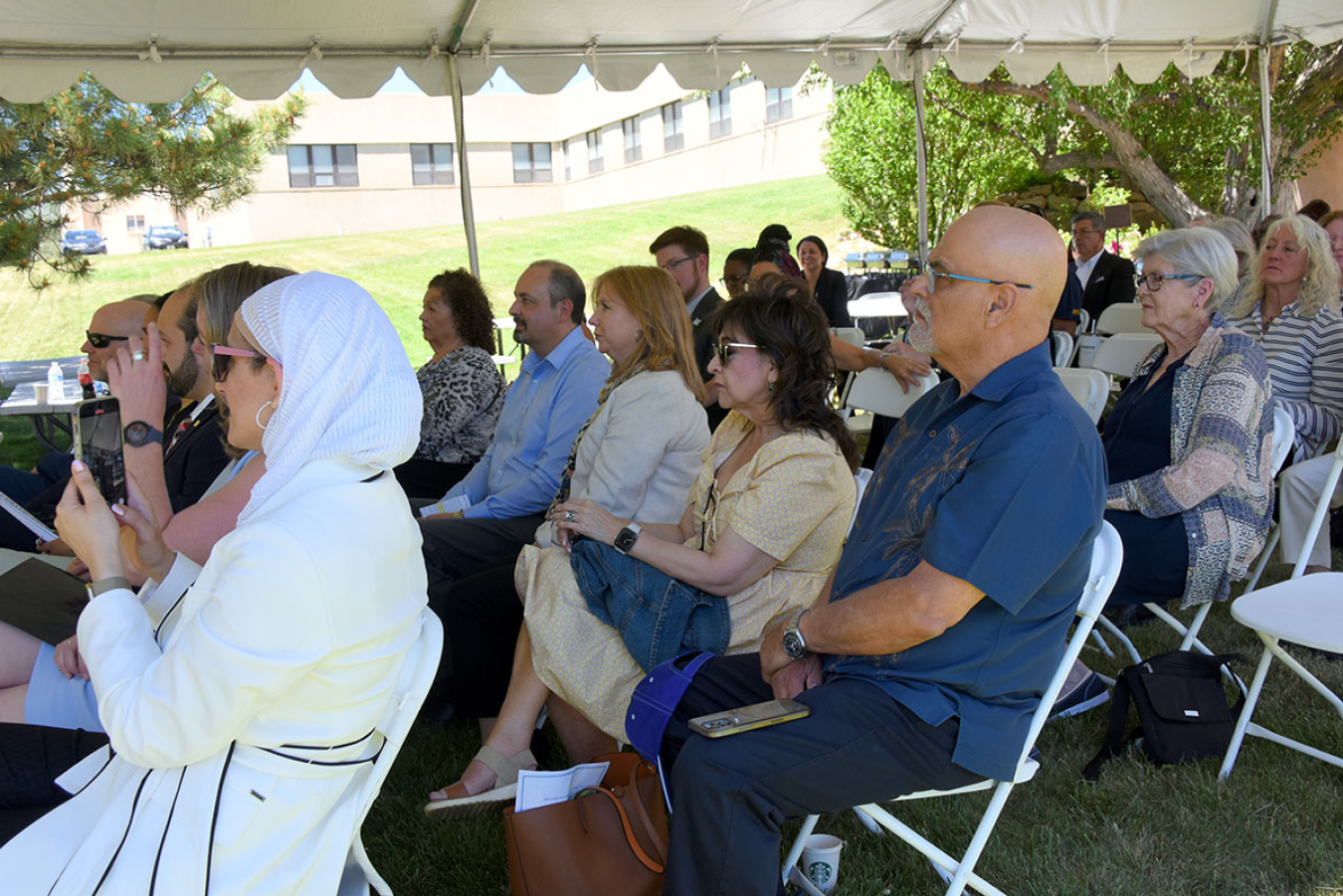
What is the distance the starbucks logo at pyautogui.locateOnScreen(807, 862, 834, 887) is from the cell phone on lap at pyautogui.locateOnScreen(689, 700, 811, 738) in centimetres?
56

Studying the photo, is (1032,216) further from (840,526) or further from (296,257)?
(296,257)

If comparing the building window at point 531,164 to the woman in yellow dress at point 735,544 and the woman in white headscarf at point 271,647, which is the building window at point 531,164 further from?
the woman in white headscarf at point 271,647

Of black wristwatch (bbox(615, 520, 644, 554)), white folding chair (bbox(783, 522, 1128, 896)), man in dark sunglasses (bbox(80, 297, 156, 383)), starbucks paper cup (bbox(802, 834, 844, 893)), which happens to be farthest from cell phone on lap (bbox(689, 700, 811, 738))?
man in dark sunglasses (bbox(80, 297, 156, 383))

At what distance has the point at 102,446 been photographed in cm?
244

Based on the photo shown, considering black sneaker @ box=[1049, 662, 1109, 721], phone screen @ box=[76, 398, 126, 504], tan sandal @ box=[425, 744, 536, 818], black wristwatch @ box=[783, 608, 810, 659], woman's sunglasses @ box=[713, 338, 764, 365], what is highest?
woman's sunglasses @ box=[713, 338, 764, 365]

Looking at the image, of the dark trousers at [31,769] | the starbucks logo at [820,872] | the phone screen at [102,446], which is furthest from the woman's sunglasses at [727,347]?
the dark trousers at [31,769]

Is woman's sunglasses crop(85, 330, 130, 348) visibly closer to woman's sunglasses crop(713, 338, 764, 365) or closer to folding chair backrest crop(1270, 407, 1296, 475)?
woman's sunglasses crop(713, 338, 764, 365)

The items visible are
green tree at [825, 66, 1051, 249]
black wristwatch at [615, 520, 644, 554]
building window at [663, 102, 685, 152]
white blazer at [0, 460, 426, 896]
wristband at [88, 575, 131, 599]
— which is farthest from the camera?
building window at [663, 102, 685, 152]

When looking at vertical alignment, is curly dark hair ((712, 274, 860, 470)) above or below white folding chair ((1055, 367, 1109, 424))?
above

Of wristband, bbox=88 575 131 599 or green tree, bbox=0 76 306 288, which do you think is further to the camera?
green tree, bbox=0 76 306 288

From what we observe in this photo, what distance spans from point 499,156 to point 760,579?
35.9 metres

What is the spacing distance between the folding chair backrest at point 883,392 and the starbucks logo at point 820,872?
93.2 inches

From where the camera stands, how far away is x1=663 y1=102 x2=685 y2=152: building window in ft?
115

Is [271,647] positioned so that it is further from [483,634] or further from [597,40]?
[597,40]
